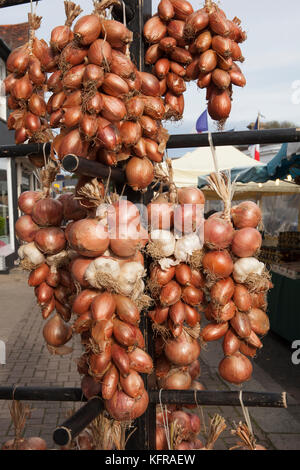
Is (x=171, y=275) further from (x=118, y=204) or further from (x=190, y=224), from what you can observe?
(x=118, y=204)

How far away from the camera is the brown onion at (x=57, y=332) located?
1630 millimetres

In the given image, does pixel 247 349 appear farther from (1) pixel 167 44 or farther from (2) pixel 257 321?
(1) pixel 167 44

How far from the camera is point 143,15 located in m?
1.58

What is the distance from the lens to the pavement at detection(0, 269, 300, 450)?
3354 mm

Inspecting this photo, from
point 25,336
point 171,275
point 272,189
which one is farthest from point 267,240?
point 171,275

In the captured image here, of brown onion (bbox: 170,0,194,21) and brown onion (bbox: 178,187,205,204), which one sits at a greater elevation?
brown onion (bbox: 170,0,194,21)

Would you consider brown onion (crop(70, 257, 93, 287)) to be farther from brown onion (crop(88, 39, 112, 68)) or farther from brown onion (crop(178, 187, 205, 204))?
brown onion (crop(88, 39, 112, 68))

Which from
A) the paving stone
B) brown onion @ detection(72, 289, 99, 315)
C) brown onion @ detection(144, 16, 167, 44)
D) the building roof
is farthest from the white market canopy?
the building roof

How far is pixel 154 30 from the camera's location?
1.55 metres

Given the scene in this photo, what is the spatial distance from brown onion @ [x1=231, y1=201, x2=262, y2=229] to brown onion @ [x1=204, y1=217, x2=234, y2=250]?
8 cm

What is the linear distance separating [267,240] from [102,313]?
25.8 ft

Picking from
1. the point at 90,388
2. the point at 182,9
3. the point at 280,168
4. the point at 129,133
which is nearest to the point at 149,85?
the point at 129,133

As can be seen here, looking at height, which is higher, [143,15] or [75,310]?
[143,15]

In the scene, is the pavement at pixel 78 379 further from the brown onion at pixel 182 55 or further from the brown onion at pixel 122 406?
the brown onion at pixel 182 55
